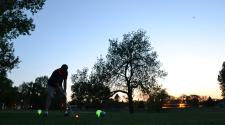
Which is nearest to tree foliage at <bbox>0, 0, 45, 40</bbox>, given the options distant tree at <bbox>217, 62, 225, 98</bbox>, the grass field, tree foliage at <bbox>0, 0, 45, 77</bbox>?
tree foliage at <bbox>0, 0, 45, 77</bbox>

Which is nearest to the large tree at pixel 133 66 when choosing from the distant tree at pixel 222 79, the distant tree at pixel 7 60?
the distant tree at pixel 7 60

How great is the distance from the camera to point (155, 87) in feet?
234

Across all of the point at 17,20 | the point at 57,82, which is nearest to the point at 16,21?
the point at 17,20

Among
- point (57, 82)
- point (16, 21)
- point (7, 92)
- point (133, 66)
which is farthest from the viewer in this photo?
point (7, 92)

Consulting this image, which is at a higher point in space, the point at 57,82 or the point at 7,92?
the point at 7,92

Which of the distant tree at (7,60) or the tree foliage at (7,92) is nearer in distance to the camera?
the distant tree at (7,60)

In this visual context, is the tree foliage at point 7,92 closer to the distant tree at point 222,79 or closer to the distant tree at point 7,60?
the distant tree at point 7,60

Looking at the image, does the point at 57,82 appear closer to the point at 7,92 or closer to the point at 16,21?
the point at 16,21

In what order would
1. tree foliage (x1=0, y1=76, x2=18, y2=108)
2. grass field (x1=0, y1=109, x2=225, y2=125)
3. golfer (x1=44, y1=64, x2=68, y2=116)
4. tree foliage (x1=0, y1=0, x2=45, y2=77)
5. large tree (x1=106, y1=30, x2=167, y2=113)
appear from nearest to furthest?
1. grass field (x1=0, y1=109, x2=225, y2=125)
2. golfer (x1=44, y1=64, x2=68, y2=116)
3. tree foliage (x1=0, y1=0, x2=45, y2=77)
4. large tree (x1=106, y1=30, x2=167, y2=113)
5. tree foliage (x1=0, y1=76, x2=18, y2=108)

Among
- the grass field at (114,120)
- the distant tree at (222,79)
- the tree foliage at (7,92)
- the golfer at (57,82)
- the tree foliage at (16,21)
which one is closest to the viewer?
the grass field at (114,120)

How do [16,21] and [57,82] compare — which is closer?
[57,82]

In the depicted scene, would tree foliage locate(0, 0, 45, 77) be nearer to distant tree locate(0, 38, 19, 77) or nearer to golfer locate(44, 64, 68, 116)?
distant tree locate(0, 38, 19, 77)

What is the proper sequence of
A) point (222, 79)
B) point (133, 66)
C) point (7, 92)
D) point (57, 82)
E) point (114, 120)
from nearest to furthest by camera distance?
point (114, 120)
point (57, 82)
point (133, 66)
point (7, 92)
point (222, 79)

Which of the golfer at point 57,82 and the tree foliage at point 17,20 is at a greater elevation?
the tree foliage at point 17,20
